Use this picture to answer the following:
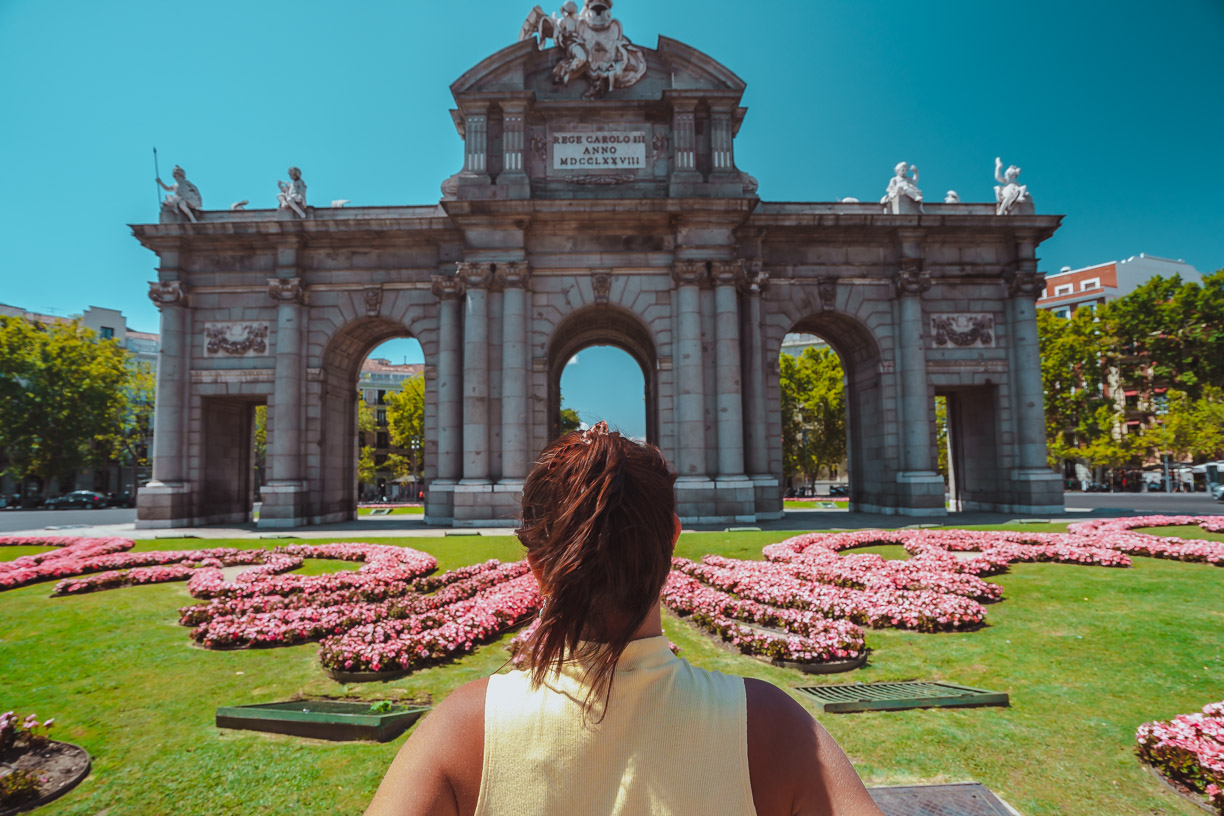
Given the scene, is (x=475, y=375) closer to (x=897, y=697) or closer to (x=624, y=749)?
(x=897, y=697)

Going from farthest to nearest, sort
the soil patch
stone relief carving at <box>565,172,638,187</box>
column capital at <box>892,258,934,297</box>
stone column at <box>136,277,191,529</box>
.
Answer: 1. column capital at <box>892,258,934,297</box>
2. stone relief carving at <box>565,172,638,187</box>
3. stone column at <box>136,277,191,529</box>
4. the soil patch

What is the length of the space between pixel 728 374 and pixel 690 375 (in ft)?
4.30

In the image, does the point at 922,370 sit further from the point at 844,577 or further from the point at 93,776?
the point at 93,776

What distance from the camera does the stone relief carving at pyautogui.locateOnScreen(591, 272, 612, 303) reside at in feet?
76.1

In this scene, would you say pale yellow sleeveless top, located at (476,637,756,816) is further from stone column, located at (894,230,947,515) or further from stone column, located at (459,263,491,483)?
stone column, located at (894,230,947,515)

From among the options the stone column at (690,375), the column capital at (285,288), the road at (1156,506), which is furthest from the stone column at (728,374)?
the column capital at (285,288)

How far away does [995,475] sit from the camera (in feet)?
83.5

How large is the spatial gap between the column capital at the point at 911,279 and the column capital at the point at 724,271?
6.41m

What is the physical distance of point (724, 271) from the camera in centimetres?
2259

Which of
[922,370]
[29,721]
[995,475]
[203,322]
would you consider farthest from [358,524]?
[995,475]

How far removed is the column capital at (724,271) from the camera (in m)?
22.6

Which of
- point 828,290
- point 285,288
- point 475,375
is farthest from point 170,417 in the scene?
point 828,290

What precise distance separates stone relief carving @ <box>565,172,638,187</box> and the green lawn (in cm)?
1807

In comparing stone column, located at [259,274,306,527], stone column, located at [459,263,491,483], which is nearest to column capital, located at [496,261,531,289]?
stone column, located at [459,263,491,483]
